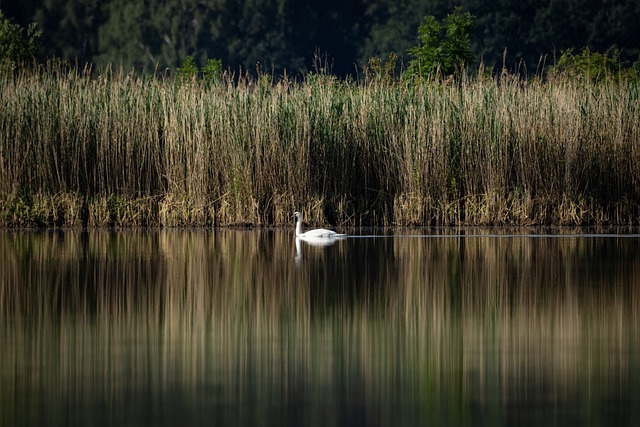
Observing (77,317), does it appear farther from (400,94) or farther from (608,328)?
(400,94)

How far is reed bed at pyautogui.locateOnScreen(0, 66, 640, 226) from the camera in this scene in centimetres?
1430

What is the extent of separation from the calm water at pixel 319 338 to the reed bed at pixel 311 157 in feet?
10.6

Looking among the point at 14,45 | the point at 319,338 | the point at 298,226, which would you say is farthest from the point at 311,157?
the point at 14,45

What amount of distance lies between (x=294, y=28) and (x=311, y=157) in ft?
110

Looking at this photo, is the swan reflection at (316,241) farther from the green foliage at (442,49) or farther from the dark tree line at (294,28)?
the dark tree line at (294,28)

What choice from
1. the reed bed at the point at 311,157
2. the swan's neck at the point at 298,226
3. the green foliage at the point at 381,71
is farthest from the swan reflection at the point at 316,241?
the green foliage at the point at 381,71

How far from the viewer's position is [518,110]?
1473cm

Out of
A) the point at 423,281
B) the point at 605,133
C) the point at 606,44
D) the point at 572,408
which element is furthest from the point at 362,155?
the point at 606,44

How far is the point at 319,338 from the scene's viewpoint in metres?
6.32

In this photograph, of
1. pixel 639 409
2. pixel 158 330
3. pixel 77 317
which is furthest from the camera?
pixel 77 317

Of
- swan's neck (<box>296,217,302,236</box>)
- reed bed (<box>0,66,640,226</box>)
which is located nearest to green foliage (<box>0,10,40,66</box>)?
reed bed (<box>0,66,640,226</box>)

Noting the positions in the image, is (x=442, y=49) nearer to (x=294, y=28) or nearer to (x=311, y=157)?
(x=311, y=157)

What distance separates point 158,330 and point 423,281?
2.76 m

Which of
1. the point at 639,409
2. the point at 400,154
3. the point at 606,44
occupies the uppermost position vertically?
the point at 606,44
